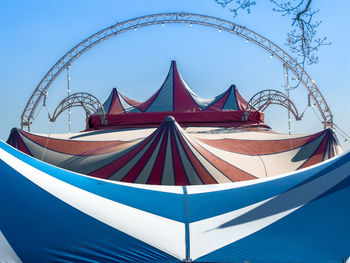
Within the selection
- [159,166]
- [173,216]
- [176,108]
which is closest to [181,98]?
[176,108]

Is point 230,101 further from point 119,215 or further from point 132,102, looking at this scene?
point 119,215

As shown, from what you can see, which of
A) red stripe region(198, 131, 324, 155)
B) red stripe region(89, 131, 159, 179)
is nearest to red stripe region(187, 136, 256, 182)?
red stripe region(89, 131, 159, 179)

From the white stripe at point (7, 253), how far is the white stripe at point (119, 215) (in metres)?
0.59

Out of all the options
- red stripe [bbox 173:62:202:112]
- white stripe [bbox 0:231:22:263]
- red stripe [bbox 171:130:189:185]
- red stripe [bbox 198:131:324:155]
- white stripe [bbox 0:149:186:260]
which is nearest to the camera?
white stripe [bbox 0:231:22:263]

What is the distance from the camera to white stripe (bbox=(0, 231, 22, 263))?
2752 millimetres

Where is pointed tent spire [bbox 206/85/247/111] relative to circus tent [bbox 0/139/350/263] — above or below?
above

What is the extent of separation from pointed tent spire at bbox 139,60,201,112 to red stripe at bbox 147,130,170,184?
558 centimetres

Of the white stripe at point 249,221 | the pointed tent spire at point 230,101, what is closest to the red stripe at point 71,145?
the white stripe at point 249,221

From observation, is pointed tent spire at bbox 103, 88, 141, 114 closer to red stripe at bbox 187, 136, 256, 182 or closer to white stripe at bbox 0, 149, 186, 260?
red stripe at bbox 187, 136, 256, 182

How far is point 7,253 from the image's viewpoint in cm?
279

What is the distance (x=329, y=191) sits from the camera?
3.52 meters

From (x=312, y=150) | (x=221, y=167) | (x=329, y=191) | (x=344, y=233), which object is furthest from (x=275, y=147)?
(x=344, y=233)

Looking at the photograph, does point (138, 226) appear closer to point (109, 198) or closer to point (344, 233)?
point (109, 198)

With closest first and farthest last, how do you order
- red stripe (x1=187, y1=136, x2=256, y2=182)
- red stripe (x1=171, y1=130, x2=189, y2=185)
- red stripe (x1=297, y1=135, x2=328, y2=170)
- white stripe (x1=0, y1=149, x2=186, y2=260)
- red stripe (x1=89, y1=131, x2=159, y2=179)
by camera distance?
white stripe (x1=0, y1=149, x2=186, y2=260) → red stripe (x1=171, y1=130, x2=189, y2=185) → red stripe (x1=187, y1=136, x2=256, y2=182) → red stripe (x1=89, y1=131, x2=159, y2=179) → red stripe (x1=297, y1=135, x2=328, y2=170)
